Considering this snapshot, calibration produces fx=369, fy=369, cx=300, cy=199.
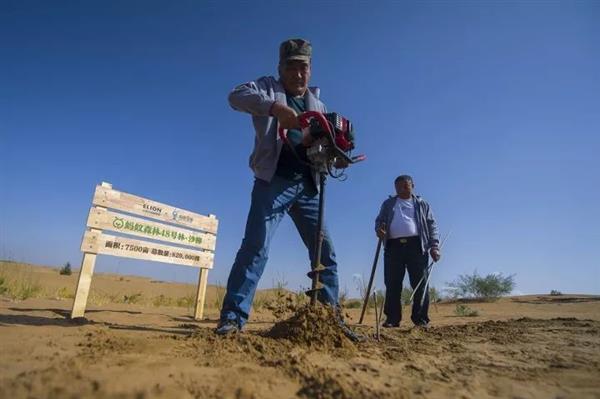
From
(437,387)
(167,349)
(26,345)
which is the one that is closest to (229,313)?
(167,349)

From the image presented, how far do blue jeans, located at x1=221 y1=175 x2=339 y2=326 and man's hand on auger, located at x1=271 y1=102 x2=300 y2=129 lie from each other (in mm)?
525

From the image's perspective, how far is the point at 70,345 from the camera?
211 cm

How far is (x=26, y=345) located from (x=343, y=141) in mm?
2423

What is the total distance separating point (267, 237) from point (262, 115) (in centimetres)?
94

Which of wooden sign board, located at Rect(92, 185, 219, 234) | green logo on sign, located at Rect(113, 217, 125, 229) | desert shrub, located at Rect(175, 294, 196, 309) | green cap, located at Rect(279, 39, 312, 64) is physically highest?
green cap, located at Rect(279, 39, 312, 64)

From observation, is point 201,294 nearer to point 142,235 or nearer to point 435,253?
point 142,235

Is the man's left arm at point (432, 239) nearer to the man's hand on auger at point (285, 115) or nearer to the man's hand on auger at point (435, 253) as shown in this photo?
the man's hand on auger at point (435, 253)

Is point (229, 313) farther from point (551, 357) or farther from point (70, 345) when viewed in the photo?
point (551, 357)

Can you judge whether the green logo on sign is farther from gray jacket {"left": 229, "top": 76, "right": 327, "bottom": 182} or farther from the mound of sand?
the mound of sand

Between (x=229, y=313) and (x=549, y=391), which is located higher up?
(x=229, y=313)

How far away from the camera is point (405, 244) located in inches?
198

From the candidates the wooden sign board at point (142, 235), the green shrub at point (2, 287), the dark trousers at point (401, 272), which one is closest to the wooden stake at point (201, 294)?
the wooden sign board at point (142, 235)

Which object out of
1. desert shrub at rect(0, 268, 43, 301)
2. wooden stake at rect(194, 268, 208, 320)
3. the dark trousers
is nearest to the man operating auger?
the dark trousers

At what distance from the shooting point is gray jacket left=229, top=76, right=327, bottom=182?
9.08 ft
